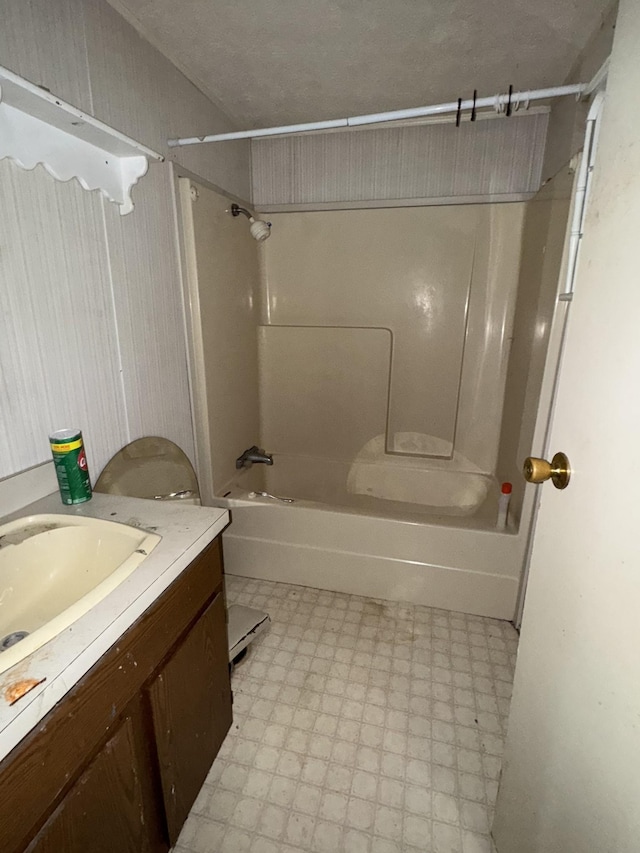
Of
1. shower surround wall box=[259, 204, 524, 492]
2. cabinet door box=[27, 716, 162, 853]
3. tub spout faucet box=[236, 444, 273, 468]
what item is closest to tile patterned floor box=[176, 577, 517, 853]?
cabinet door box=[27, 716, 162, 853]

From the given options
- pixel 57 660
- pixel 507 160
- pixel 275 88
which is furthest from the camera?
pixel 507 160

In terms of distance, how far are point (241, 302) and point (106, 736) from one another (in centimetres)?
189

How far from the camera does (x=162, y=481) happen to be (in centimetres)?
147

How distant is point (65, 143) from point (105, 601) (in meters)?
1.13

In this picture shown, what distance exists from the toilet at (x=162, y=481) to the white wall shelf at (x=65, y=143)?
2.59ft

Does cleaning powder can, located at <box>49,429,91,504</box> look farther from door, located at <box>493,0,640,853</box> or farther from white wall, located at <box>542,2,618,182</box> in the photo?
white wall, located at <box>542,2,618,182</box>

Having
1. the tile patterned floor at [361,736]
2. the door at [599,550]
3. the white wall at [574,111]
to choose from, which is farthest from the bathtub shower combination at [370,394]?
the door at [599,550]

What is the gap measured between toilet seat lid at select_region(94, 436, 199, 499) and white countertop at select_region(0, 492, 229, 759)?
24cm

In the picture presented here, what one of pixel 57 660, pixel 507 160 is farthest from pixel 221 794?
pixel 507 160

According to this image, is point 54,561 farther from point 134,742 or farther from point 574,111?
point 574,111

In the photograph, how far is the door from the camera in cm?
56

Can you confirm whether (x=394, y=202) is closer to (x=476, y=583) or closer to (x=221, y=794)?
(x=476, y=583)

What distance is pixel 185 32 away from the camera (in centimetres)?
129

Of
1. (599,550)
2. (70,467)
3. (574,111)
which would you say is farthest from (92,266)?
(574,111)
